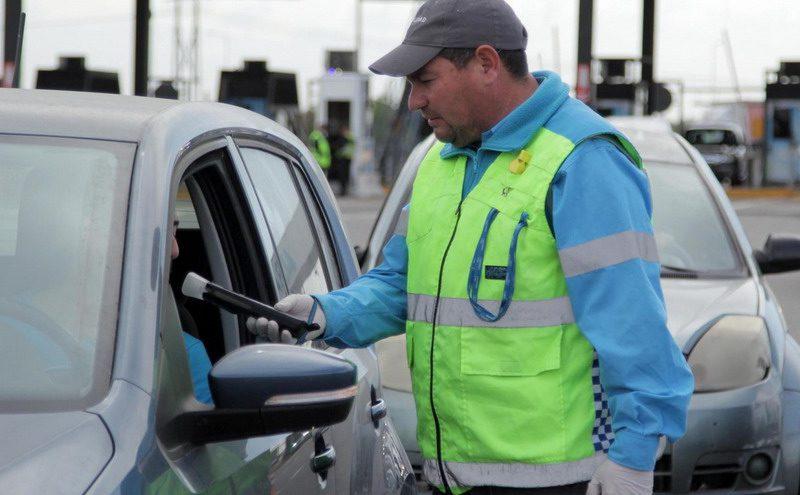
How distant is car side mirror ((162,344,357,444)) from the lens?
8.28 ft

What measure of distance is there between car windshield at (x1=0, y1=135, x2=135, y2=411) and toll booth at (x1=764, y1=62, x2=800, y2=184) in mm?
35818

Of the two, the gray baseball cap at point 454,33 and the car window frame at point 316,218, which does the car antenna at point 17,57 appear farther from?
the gray baseball cap at point 454,33

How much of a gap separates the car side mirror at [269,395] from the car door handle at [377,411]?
3.57 feet

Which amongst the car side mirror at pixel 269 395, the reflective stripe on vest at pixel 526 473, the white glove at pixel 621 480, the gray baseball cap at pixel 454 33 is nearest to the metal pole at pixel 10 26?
the gray baseball cap at pixel 454 33

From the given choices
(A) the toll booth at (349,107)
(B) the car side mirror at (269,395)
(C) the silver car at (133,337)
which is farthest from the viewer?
(A) the toll booth at (349,107)

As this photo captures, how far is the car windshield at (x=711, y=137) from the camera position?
45281 millimetres

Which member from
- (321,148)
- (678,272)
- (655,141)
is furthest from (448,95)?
(321,148)

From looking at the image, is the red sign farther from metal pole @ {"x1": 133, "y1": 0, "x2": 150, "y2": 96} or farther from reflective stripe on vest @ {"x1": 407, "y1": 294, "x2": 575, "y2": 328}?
reflective stripe on vest @ {"x1": 407, "y1": 294, "x2": 575, "y2": 328}

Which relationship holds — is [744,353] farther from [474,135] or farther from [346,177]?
[346,177]

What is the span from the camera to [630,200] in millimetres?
3092

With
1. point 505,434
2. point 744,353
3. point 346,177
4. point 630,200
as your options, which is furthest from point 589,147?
point 346,177

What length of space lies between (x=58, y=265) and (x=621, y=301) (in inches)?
41.4

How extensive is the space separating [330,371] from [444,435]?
0.70 metres

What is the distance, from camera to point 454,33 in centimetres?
325
